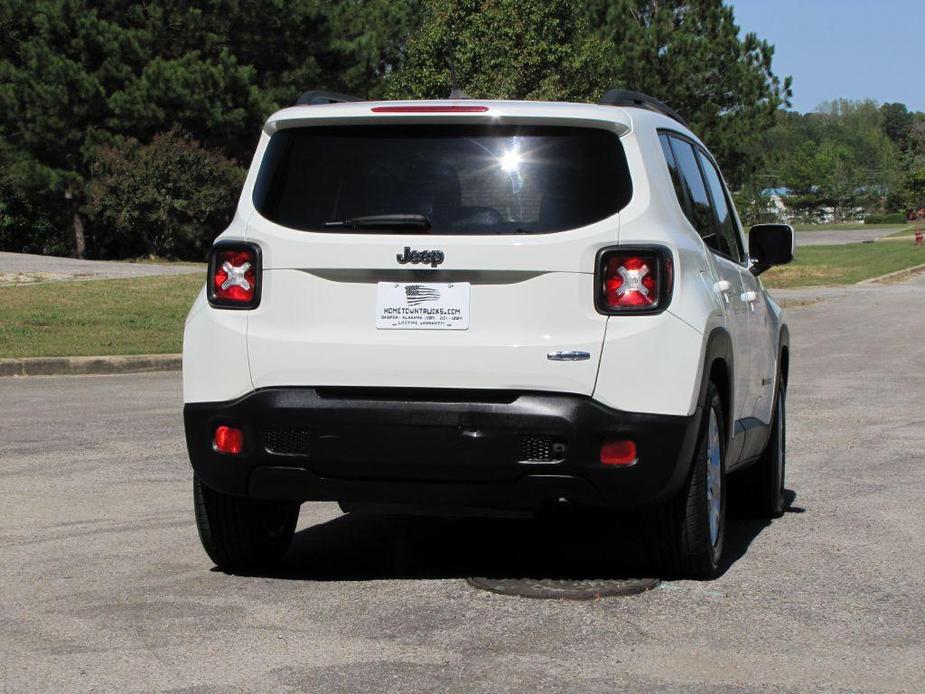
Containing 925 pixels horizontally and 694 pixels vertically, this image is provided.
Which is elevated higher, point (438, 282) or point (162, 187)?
point (438, 282)

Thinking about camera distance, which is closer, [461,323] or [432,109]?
[461,323]

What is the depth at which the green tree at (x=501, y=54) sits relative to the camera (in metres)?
43.6

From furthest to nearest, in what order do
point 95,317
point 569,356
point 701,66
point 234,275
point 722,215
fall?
point 701,66, point 95,317, point 722,215, point 234,275, point 569,356

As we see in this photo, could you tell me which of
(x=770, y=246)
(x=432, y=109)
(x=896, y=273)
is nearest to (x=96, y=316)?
(x=770, y=246)

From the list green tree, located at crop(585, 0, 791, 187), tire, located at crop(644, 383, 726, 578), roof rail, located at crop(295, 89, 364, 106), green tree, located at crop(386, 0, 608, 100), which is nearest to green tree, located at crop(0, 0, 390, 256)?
green tree, located at crop(386, 0, 608, 100)

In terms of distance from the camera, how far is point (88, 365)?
53.4ft

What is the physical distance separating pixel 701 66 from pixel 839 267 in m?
14.8

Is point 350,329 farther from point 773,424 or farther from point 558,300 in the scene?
point 773,424

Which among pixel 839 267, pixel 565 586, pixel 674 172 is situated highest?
pixel 674 172

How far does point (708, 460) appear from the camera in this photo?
596 centimetres

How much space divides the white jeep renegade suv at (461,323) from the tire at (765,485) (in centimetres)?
183

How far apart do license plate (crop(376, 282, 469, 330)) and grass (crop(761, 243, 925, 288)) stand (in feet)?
109

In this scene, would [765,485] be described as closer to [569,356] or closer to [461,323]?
[569,356]

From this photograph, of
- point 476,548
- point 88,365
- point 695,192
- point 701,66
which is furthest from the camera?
point 701,66
